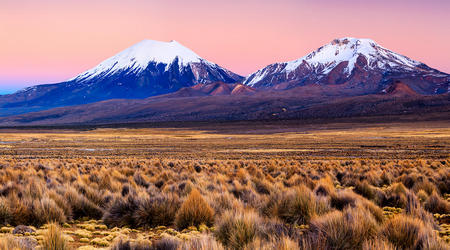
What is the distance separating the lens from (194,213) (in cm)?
725

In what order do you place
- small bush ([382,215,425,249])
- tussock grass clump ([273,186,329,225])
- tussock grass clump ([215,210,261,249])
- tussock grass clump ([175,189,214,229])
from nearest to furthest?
small bush ([382,215,425,249]), tussock grass clump ([215,210,261,249]), tussock grass clump ([175,189,214,229]), tussock grass clump ([273,186,329,225])

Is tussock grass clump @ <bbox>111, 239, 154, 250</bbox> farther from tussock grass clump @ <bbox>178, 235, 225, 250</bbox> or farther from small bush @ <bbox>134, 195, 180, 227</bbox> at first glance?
small bush @ <bbox>134, 195, 180, 227</bbox>

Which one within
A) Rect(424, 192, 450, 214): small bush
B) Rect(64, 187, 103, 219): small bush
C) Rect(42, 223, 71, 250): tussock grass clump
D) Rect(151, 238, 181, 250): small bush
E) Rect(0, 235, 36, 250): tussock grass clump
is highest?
Rect(0, 235, 36, 250): tussock grass clump

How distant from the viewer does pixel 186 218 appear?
716cm

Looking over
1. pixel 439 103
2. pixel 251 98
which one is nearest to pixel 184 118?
pixel 251 98

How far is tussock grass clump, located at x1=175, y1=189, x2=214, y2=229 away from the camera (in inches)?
281

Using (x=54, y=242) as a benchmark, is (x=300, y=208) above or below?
below

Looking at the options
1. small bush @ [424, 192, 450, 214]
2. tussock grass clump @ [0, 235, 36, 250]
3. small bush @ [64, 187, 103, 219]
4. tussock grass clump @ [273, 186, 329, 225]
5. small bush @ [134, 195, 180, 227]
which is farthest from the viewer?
small bush @ [424, 192, 450, 214]

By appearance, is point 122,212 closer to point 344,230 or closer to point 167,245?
point 167,245

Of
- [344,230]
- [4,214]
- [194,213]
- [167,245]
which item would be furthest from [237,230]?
[4,214]

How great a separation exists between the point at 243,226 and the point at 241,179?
7.72 metres

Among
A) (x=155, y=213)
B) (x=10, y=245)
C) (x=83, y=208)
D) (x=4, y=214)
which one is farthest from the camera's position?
(x=83, y=208)

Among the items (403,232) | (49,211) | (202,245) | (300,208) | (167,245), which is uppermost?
(202,245)

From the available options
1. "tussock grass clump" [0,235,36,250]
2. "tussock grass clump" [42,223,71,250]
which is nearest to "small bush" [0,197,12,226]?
"tussock grass clump" [0,235,36,250]
